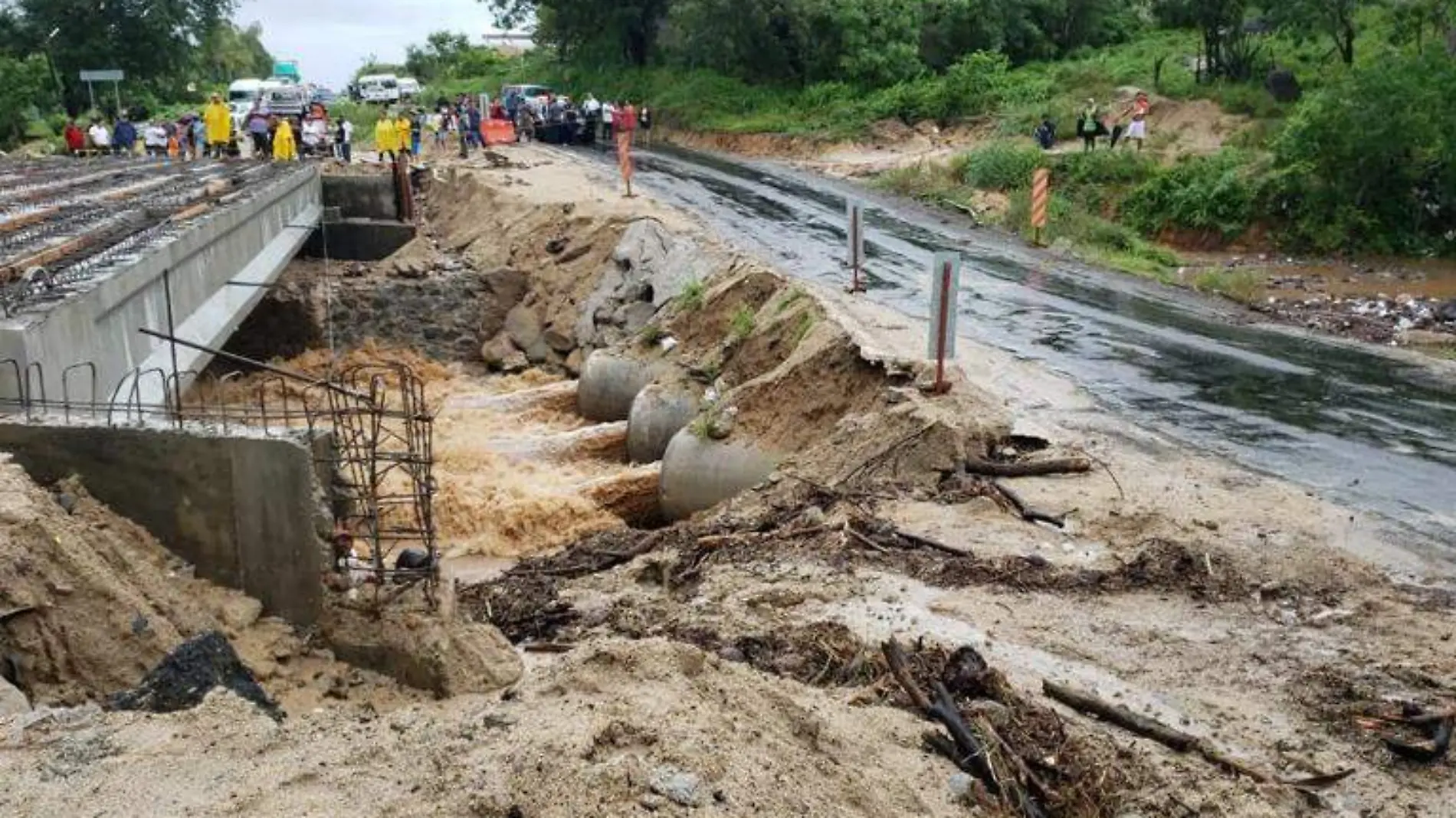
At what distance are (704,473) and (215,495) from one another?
19.6 ft

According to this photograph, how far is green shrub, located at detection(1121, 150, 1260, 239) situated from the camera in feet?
90.9

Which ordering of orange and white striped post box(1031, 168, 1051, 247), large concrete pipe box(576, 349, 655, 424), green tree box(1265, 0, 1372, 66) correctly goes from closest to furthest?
large concrete pipe box(576, 349, 655, 424) < orange and white striped post box(1031, 168, 1051, 247) < green tree box(1265, 0, 1372, 66)

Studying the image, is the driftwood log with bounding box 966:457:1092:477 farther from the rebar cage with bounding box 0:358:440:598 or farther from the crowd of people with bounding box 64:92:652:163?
the crowd of people with bounding box 64:92:652:163

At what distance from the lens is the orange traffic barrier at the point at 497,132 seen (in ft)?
135

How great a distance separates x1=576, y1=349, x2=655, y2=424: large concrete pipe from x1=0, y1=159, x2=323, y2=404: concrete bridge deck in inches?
194

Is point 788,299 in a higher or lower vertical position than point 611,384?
higher

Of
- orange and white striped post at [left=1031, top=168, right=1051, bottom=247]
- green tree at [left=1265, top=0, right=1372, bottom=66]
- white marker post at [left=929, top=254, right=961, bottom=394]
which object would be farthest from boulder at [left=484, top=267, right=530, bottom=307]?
green tree at [left=1265, top=0, right=1372, bottom=66]

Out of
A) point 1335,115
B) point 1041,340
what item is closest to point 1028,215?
point 1335,115

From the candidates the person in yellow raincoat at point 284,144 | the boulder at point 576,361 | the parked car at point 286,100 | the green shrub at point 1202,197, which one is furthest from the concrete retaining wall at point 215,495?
the parked car at point 286,100

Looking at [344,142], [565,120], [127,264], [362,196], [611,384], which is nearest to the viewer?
[127,264]

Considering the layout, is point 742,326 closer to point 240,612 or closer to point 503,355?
point 503,355

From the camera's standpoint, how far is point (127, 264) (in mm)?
12711

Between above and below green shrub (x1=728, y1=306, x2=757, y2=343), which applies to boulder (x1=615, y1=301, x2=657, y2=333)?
below

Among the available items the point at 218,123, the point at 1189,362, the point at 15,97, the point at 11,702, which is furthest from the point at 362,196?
the point at 11,702
